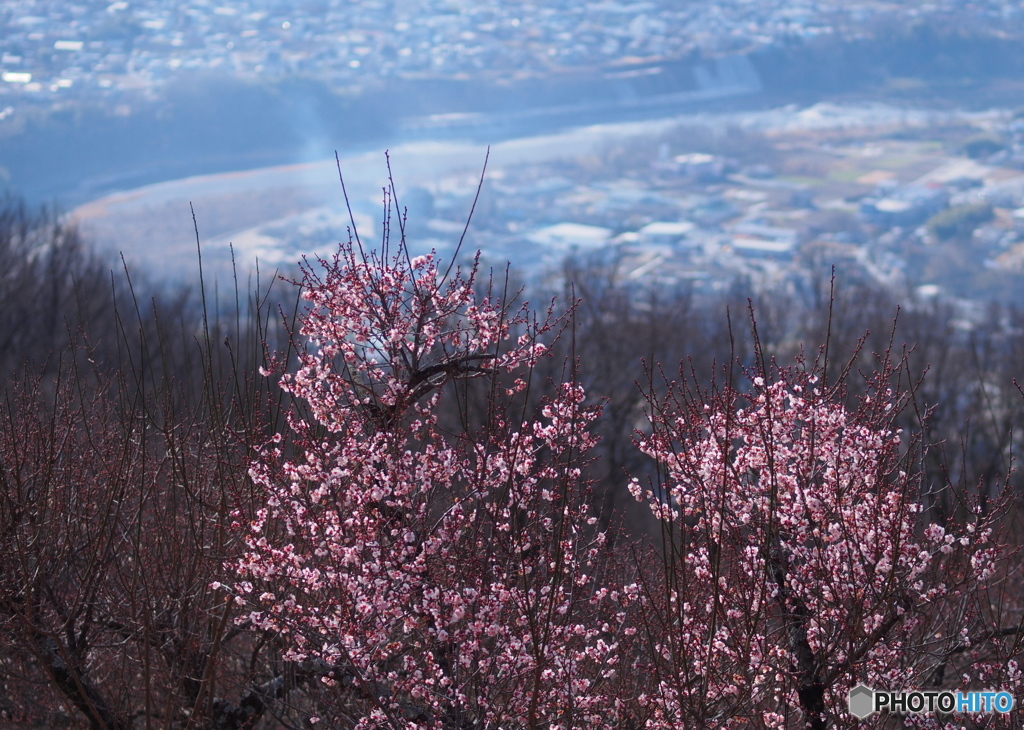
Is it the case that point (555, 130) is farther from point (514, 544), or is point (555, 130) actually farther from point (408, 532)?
point (408, 532)

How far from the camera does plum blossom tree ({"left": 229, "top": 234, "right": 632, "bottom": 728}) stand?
742 centimetres

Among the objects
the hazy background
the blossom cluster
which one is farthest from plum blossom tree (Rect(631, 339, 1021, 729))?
the hazy background

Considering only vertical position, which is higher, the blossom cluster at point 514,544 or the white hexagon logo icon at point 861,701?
the blossom cluster at point 514,544

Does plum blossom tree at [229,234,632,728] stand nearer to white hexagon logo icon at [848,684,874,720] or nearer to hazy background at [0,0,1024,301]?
white hexagon logo icon at [848,684,874,720]

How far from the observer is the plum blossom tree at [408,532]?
292 inches

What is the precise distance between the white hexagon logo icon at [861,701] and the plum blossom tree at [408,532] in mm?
1978

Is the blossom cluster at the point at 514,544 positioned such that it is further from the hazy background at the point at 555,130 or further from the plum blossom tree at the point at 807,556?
the hazy background at the point at 555,130

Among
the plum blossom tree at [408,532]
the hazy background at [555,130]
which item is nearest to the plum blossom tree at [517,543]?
the plum blossom tree at [408,532]

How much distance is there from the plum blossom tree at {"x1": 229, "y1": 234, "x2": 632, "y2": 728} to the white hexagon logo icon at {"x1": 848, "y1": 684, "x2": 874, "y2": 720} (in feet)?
6.49

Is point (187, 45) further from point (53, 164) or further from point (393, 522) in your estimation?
point (393, 522)

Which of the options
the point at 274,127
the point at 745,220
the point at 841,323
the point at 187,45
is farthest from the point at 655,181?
the point at 841,323

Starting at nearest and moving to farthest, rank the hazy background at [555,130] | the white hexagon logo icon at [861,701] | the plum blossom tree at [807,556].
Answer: the plum blossom tree at [807,556], the white hexagon logo icon at [861,701], the hazy background at [555,130]

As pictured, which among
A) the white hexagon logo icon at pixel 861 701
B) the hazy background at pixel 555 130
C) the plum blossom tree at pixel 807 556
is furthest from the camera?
the hazy background at pixel 555 130

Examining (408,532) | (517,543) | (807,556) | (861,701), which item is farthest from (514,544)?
(861,701)
